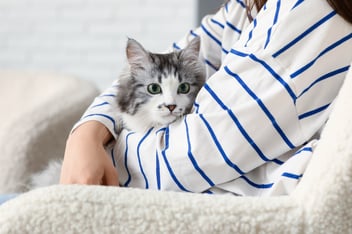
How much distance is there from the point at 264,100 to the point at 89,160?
0.31m

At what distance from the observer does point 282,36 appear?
2.68ft

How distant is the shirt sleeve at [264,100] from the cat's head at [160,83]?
11cm

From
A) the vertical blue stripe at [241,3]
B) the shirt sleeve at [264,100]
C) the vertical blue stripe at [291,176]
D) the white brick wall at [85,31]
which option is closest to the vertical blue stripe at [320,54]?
the shirt sleeve at [264,100]

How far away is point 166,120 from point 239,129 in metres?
0.20

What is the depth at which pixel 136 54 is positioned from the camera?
1.06 metres

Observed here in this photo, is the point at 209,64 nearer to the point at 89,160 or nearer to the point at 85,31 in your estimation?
the point at 89,160

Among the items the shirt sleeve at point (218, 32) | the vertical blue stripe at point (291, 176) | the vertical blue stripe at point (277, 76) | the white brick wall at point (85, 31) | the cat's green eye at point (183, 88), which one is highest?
the vertical blue stripe at point (277, 76)

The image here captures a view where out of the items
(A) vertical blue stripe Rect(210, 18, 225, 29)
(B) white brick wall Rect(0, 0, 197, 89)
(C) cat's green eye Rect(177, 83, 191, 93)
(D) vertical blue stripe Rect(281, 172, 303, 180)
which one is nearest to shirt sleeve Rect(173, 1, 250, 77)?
(A) vertical blue stripe Rect(210, 18, 225, 29)

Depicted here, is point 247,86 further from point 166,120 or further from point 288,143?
point 166,120

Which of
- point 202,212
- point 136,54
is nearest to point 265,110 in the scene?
point 202,212

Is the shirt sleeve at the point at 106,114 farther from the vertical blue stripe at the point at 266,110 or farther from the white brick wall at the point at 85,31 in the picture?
the white brick wall at the point at 85,31

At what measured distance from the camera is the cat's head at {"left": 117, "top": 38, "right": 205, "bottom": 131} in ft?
3.28

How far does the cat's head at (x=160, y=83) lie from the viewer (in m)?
1.00

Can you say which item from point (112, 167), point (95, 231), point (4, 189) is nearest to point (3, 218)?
point (95, 231)
